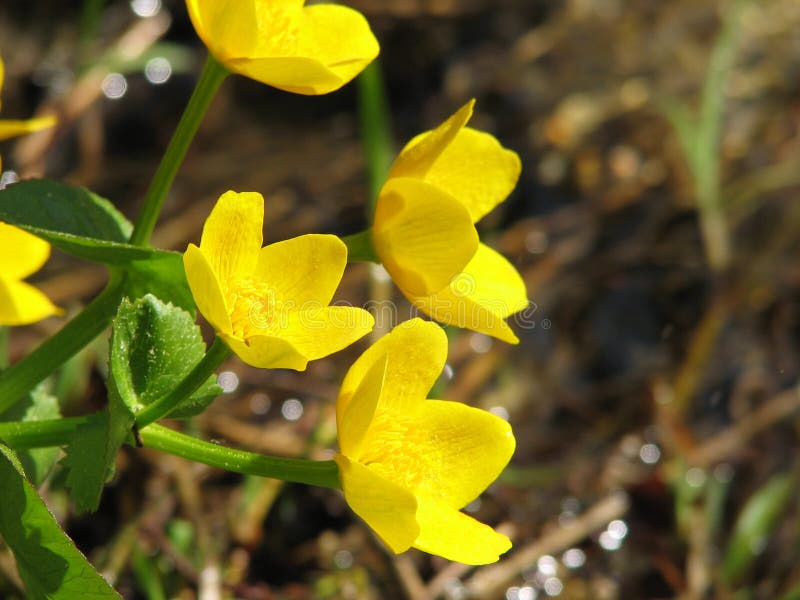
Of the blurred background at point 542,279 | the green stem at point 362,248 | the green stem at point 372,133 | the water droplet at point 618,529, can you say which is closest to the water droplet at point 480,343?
the blurred background at point 542,279

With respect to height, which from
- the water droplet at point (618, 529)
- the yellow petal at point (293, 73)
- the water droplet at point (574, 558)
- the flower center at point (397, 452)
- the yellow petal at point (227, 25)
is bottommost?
the water droplet at point (618, 529)

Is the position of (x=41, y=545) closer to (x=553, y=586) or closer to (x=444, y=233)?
(x=444, y=233)

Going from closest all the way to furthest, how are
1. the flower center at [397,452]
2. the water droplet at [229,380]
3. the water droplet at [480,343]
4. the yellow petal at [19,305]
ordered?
the flower center at [397,452] → the yellow petal at [19,305] → the water droplet at [229,380] → the water droplet at [480,343]

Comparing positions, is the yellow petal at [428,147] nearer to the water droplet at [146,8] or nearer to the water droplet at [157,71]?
the water droplet at [157,71]

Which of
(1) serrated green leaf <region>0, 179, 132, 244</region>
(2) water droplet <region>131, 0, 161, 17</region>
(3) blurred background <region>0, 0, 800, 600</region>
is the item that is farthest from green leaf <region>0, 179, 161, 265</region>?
(2) water droplet <region>131, 0, 161, 17</region>

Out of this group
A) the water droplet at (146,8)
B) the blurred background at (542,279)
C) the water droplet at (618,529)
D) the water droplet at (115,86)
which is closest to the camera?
the blurred background at (542,279)

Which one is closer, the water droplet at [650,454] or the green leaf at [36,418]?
the green leaf at [36,418]

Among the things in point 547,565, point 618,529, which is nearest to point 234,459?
point 547,565

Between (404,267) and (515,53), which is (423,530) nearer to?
(404,267)
